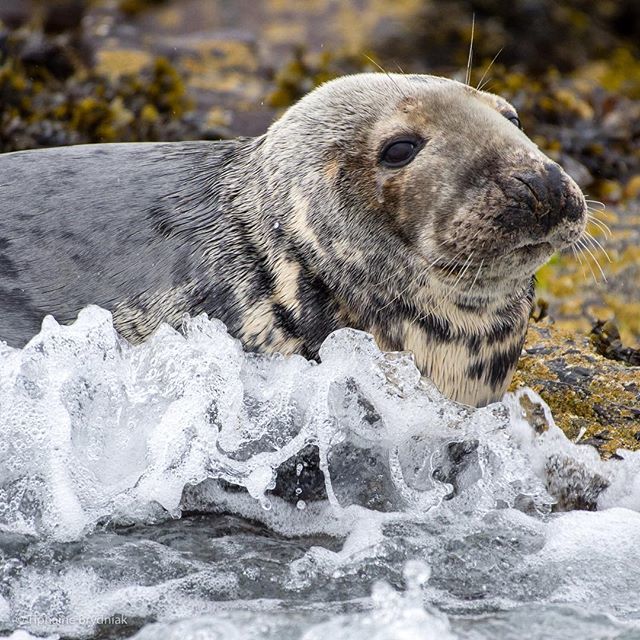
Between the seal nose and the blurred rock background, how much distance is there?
140 cm

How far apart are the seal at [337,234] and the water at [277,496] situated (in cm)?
14

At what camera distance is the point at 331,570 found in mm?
3781

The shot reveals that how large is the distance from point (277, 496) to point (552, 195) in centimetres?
132

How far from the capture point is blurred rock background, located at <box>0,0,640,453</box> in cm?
733

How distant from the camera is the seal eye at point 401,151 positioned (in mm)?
4281

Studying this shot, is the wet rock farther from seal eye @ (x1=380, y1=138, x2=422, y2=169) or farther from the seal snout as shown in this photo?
seal eye @ (x1=380, y1=138, x2=422, y2=169)

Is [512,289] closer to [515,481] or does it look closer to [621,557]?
[515,481]

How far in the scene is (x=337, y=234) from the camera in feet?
14.2

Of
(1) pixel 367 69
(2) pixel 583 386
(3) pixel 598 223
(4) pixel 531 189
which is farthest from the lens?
(1) pixel 367 69

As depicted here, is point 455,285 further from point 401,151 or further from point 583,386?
point 583,386

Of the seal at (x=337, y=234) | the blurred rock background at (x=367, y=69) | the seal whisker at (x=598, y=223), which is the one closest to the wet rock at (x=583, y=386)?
the blurred rock background at (x=367, y=69)

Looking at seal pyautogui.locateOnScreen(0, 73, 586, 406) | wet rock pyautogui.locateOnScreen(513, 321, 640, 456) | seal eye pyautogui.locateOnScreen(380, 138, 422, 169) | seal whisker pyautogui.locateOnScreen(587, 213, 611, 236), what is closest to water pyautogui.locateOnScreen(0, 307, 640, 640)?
seal pyautogui.locateOnScreen(0, 73, 586, 406)

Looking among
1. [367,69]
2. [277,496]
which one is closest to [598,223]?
[277,496]

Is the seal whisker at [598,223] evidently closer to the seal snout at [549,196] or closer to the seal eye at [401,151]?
the seal snout at [549,196]
